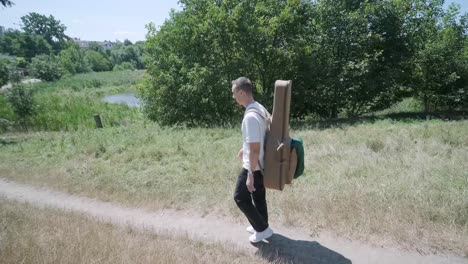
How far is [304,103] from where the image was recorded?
696 inches

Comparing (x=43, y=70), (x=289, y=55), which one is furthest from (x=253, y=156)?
(x=43, y=70)

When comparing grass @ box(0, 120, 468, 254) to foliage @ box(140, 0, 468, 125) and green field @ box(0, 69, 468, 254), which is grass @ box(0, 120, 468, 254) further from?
foliage @ box(140, 0, 468, 125)

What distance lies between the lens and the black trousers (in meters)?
4.12

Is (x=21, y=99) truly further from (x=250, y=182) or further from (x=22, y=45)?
(x=22, y=45)

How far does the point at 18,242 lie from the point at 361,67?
16262 millimetres

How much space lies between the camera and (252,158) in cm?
380

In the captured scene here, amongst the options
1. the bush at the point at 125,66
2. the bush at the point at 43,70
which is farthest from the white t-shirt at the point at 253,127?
the bush at the point at 125,66

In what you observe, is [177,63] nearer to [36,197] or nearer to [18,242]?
[36,197]

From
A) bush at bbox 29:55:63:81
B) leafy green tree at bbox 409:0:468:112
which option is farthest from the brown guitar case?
bush at bbox 29:55:63:81

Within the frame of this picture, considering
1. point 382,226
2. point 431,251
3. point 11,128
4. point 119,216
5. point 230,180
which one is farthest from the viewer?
point 11,128

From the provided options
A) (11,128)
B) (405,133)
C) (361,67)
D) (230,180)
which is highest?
(361,67)

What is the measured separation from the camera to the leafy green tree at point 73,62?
7456cm

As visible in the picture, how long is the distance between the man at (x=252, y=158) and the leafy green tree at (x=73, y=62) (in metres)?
79.8

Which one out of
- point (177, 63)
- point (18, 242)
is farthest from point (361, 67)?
point (18, 242)
